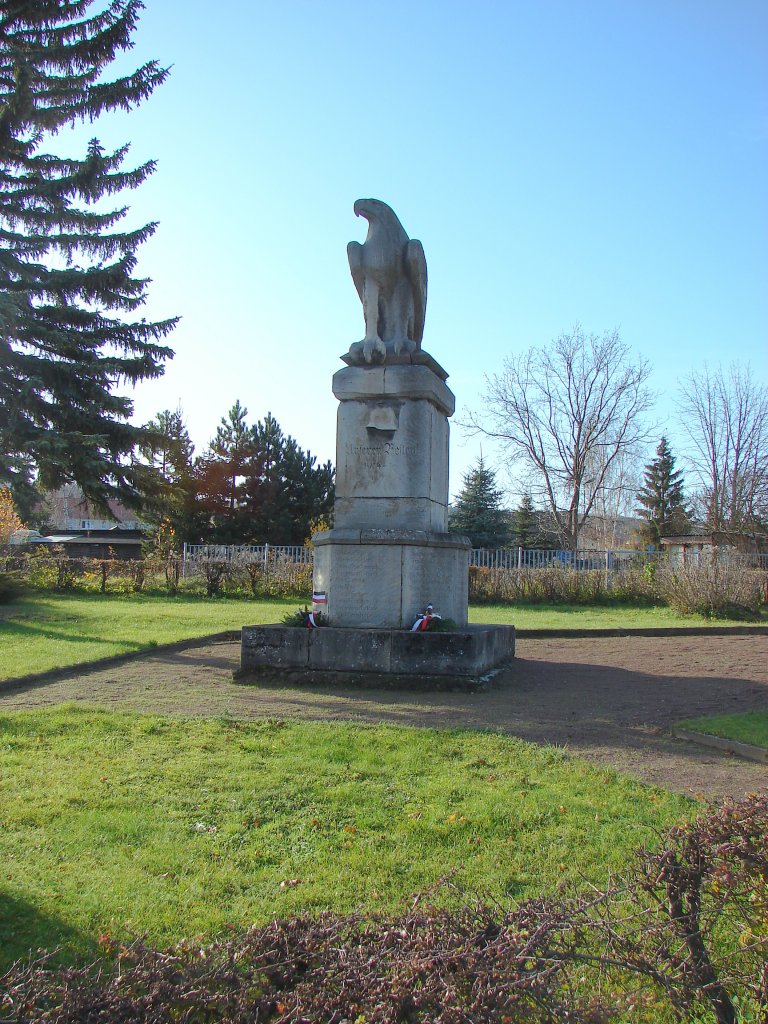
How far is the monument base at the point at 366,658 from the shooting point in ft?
26.9

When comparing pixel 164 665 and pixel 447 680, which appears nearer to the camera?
pixel 447 680

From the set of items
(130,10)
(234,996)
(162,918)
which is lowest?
(162,918)

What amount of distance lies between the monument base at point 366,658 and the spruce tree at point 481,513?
28.7 m

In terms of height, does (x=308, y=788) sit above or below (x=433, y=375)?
below

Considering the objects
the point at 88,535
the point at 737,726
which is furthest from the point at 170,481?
the point at 737,726

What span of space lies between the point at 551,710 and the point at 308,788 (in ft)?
10.6

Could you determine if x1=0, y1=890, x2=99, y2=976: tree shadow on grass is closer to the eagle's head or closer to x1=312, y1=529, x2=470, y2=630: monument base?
x1=312, y1=529, x2=470, y2=630: monument base

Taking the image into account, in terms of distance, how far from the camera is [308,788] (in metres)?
4.42

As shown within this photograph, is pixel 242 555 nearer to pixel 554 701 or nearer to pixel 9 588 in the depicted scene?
pixel 9 588

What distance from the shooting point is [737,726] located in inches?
235

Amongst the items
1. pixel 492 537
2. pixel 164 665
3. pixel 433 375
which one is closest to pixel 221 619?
pixel 164 665

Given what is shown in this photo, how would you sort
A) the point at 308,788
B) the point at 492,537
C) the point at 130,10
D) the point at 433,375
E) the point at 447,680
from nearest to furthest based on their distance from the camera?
the point at 308,788
the point at 447,680
the point at 433,375
the point at 130,10
the point at 492,537

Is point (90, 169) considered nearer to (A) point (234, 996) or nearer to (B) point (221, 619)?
(B) point (221, 619)

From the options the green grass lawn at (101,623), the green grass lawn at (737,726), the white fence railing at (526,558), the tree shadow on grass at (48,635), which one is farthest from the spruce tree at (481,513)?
the green grass lawn at (737,726)
